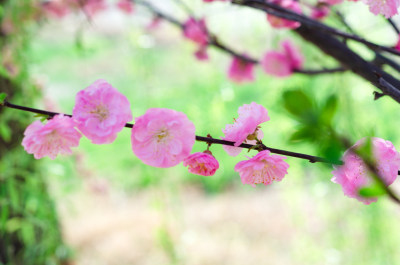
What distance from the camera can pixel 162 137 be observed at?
41 centimetres

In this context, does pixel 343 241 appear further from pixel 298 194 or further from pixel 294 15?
pixel 294 15

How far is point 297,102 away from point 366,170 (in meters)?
0.21

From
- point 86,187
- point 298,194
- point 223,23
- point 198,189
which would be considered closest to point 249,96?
point 198,189

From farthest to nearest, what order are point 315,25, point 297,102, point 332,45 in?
point 332,45 → point 315,25 → point 297,102

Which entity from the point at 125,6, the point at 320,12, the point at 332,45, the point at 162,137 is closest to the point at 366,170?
the point at 162,137

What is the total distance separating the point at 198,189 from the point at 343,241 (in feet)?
5.13

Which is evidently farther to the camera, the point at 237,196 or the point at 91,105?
the point at 237,196

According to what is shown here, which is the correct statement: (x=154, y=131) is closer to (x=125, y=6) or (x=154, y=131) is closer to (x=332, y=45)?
(x=332, y=45)

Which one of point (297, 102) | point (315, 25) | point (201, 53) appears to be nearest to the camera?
point (297, 102)

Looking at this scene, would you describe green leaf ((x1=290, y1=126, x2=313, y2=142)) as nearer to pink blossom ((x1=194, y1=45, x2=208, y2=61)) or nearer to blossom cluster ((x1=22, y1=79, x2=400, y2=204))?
blossom cluster ((x1=22, y1=79, x2=400, y2=204))

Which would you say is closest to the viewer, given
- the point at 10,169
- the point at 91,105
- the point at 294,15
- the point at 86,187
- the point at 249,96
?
the point at 91,105

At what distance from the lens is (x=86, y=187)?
5.51ft

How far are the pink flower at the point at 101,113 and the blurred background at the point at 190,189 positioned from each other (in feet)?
0.42

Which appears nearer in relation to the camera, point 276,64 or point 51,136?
point 51,136
